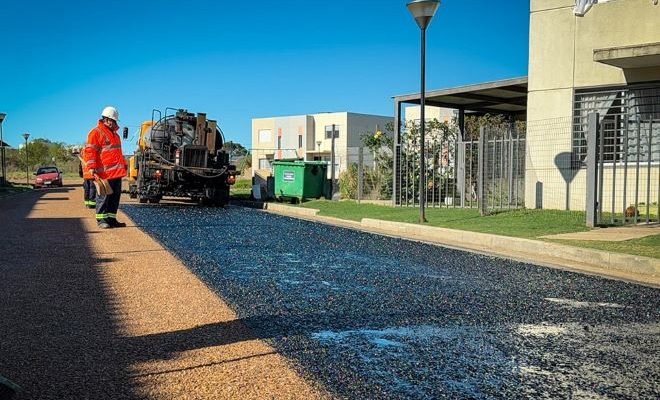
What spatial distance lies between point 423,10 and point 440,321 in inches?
366

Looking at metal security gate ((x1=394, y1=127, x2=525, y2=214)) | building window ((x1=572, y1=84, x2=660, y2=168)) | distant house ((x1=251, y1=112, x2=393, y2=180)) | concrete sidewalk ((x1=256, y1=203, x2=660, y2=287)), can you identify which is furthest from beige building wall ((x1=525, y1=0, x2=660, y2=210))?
distant house ((x1=251, y1=112, x2=393, y2=180))

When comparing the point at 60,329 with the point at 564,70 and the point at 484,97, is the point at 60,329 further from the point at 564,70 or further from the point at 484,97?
the point at 484,97

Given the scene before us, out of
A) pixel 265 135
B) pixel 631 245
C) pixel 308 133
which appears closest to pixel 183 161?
pixel 631 245

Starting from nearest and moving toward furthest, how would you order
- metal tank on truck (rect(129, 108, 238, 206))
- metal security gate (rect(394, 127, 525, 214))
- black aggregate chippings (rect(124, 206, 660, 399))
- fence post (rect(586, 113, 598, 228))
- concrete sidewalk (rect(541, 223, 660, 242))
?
black aggregate chippings (rect(124, 206, 660, 399))
concrete sidewalk (rect(541, 223, 660, 242))
fence post (rect(586, 113, 598, 228))
metal security gate (rect(394, 127, 525, 214))
metal tank on truck (rect(129, 108, 238, 206))

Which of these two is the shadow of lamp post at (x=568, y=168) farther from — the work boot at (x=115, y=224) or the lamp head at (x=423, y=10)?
the work boot at (x=115, y=224)

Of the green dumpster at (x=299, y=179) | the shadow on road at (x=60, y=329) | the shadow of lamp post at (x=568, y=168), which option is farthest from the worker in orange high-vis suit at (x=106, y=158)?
the green dumpster at (x=299, y=179)

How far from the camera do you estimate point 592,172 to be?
1124 centimetres

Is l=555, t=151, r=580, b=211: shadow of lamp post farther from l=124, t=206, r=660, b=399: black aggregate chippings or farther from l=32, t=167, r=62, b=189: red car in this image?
l=32, t=167, r=62, b=189: red car

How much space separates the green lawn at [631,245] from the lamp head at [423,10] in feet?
18.5

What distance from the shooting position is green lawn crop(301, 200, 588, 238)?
36.6 feet

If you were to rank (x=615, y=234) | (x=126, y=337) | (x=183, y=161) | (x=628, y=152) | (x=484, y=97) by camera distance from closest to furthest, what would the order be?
(x=126, y=337), (x=615, y=234), (x=628, y=152), (x=183, y=161), (x=484, y=97)

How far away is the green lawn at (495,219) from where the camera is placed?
36.6ft

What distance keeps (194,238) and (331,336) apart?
6.35 meters

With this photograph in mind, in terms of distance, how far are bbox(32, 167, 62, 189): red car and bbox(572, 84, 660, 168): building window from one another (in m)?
35.0
